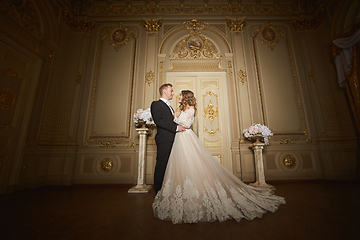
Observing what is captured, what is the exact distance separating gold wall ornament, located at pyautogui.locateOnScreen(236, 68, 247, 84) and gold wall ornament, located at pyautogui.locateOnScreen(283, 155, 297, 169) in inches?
87.8

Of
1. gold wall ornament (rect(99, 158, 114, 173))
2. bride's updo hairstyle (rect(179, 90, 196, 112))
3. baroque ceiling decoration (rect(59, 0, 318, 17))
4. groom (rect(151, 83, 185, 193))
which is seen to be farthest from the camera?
baroque ceiling decoration (rect(59, 0, 318, 17))

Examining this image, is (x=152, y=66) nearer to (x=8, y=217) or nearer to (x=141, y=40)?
(x=141, y=40)

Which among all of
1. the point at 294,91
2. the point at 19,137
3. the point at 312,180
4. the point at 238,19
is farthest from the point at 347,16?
the point at 19,137

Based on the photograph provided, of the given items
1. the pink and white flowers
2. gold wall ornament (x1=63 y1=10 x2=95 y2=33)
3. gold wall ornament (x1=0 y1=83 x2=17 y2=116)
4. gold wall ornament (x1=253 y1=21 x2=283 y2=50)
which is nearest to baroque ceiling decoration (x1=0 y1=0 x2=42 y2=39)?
gold wall ornament (x1=63 y1=10 x2=95 y2=33)

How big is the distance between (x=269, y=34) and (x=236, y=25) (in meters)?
1.03

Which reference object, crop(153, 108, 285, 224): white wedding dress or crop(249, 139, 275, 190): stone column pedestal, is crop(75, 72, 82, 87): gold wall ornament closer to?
crop(153, 108, 285, 224): white wedding dress

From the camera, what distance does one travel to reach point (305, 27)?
4785 millimetres

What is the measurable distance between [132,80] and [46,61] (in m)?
1.97

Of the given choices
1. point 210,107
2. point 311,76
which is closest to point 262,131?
point 210,107

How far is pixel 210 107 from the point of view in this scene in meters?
4.40

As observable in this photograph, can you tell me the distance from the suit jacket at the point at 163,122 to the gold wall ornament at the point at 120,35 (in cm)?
343

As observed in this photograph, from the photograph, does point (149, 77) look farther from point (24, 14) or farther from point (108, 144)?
point (24, 14)

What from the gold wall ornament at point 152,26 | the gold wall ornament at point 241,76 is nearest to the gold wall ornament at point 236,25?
the gold wall ornament at point 241,76

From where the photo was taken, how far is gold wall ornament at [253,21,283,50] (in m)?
4.85
